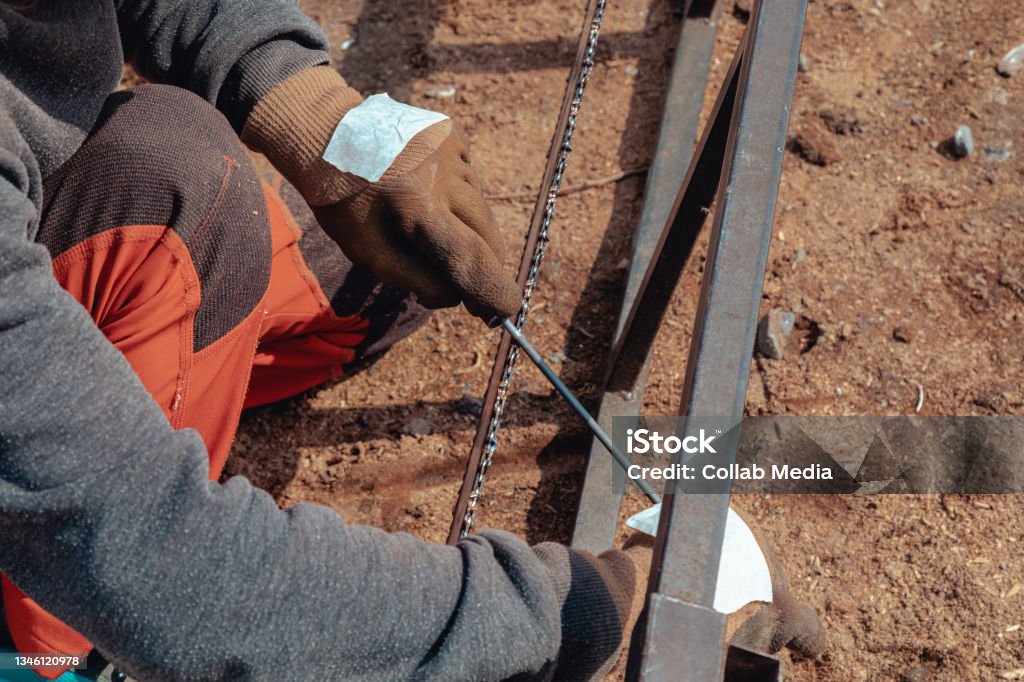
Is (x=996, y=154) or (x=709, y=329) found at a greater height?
(x=996, y=154)

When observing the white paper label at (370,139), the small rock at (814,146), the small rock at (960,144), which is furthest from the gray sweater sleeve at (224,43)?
the small rock at (960,144)

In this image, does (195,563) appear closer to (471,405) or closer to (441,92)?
(471,405)

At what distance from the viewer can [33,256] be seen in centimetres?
110

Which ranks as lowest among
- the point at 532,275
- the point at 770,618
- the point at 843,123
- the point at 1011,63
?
the point at 770,618

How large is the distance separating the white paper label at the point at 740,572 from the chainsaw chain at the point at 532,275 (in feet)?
1.17

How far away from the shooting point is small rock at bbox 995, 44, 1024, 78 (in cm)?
280

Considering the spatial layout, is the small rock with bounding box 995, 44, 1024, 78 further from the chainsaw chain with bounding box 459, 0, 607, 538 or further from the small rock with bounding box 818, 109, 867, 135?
the chainsaw chain with bounding box 459, 0, 607, 538

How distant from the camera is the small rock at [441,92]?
310 centimetres

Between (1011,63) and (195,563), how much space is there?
2968 mm

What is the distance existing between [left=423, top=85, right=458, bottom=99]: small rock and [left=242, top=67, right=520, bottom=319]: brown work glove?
4.45 feet

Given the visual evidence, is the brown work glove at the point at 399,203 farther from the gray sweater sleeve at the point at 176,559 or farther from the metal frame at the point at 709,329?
the gray sweater sleeve at the point at 176,559

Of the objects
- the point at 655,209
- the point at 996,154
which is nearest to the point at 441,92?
the point at 655,209

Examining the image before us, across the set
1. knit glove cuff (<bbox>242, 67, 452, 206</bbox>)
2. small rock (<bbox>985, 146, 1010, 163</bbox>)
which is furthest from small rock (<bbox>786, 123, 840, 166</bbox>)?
knit glove cuff (<bbox>242, 67, 452, 206</bbox>)

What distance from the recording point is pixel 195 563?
104cm
